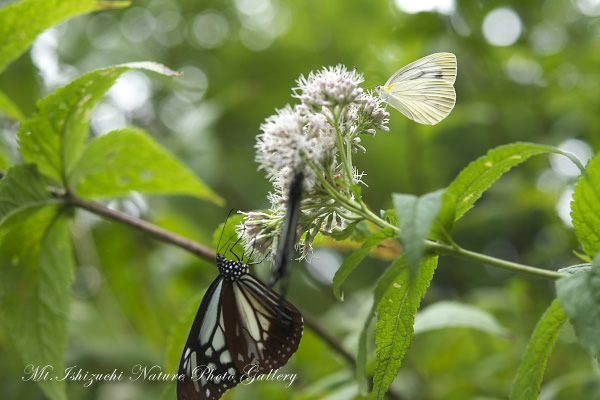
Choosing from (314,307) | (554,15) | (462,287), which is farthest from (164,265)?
(554,15)

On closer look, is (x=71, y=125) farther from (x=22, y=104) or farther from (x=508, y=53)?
(x=508, y=53)

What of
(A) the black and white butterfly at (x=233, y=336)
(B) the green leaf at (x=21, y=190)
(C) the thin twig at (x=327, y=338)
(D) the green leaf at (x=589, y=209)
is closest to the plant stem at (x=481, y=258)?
(D) the green leaf at (x=589, y=209)

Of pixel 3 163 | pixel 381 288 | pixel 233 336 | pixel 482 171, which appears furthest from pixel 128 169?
pixel 482 171

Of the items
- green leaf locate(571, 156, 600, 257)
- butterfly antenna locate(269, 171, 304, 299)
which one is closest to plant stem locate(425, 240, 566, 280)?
green leaf locate(571, 156, 600, 257)

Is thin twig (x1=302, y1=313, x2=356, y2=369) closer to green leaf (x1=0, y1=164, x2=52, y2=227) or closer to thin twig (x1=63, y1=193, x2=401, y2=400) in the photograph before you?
thin twig (x1=63, y1=193, x2=401, y2=400)

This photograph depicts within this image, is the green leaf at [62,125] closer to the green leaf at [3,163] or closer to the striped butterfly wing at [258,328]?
the green leaf at [3,163]

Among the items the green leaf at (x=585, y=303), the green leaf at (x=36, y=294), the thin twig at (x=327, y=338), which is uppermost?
the green leaf at (x=585, y=303)
